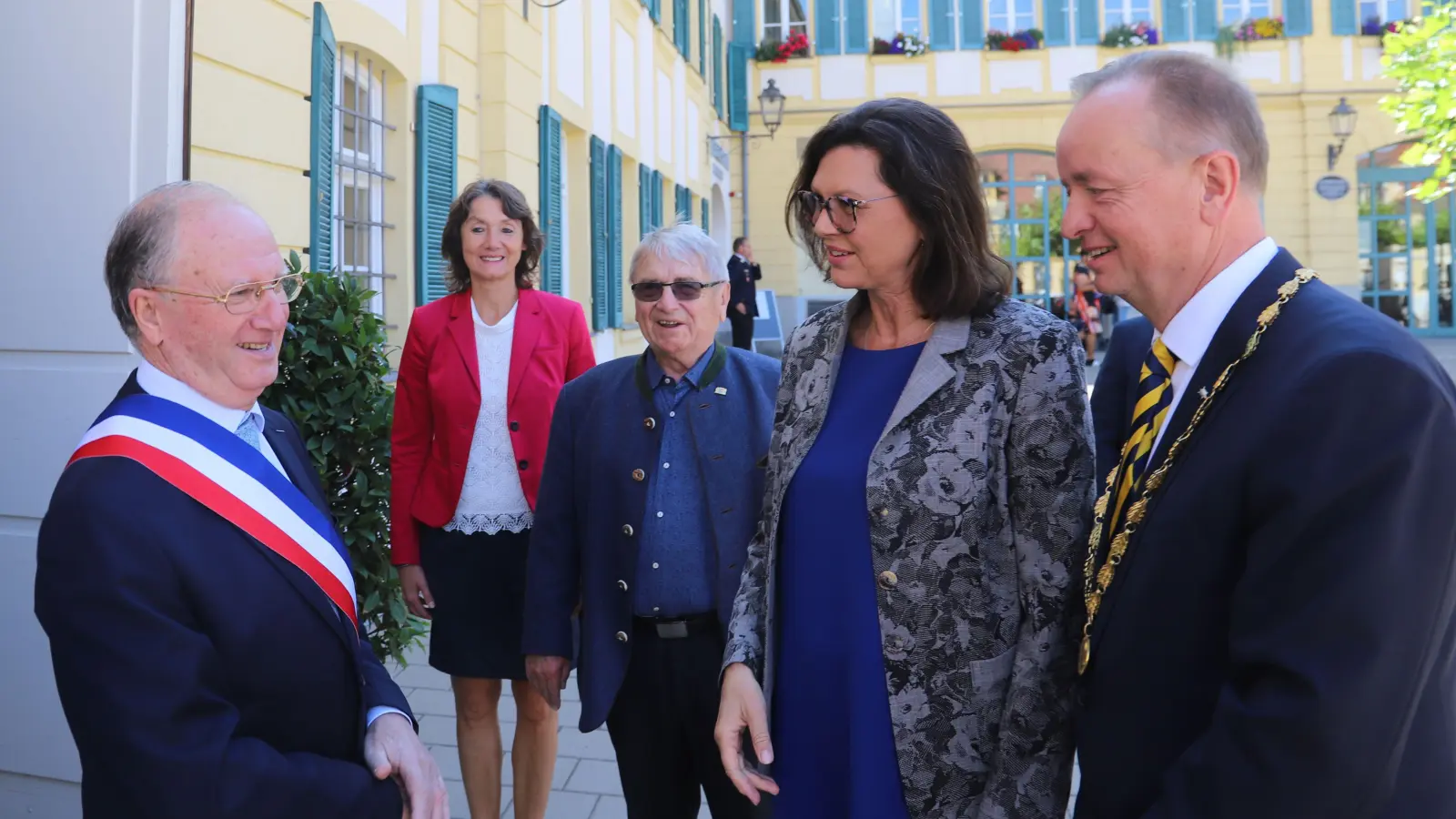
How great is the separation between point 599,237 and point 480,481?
7.81m

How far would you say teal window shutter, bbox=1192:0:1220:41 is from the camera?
23.0 metres

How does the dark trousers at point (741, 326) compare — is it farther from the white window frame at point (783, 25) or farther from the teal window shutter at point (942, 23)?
the teal window shutter at point (942, 23)

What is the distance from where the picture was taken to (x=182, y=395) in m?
1.79

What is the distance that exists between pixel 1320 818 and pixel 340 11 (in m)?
5.50

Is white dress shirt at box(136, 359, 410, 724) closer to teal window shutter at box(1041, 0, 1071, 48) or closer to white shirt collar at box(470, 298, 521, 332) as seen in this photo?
white shirt collar at box(470, 298, 521, 332)

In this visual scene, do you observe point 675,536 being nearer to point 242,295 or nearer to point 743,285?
point 242,295

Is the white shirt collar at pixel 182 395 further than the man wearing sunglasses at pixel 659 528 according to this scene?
No

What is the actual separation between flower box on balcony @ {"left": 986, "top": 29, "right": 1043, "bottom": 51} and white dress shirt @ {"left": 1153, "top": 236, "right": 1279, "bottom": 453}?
23.4 m

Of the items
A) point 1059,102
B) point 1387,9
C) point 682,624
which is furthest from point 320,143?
point 1387,9

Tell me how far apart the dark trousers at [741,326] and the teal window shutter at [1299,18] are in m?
14.2

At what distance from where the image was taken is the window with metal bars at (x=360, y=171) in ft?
19.7

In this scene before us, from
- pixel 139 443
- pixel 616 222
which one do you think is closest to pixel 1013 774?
pixel 139 443

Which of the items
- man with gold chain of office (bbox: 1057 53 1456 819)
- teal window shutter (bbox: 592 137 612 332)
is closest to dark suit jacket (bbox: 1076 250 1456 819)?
man with gold chain of office (bbox: 1057 53 1456 819)

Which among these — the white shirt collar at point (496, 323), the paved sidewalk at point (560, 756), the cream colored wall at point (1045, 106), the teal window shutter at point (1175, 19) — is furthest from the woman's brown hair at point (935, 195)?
the teal window shutter at point (1175, 19)
